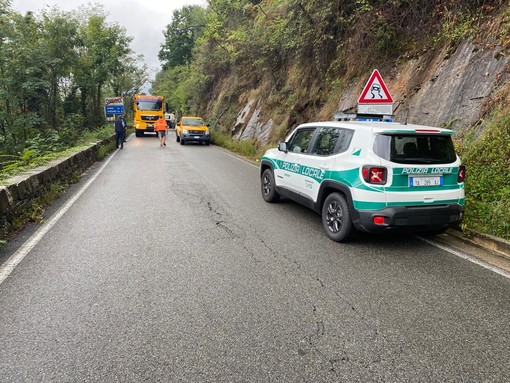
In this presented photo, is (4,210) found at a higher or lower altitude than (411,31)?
lower

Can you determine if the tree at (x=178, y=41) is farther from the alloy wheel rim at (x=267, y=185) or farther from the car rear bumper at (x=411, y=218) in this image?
the car rear bumper at (x=411, y=218)

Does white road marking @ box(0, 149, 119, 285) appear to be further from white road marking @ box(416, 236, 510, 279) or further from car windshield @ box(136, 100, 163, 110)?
car windshield @ box(136, 100, 163, 110)

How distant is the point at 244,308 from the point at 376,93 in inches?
261

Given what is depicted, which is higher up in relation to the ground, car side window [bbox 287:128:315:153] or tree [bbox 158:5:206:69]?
tree [bbox 158:5:206:69]

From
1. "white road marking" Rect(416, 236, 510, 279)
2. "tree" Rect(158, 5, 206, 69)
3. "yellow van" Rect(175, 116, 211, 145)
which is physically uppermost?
"tree" Rect(158, 5, 206, 69)

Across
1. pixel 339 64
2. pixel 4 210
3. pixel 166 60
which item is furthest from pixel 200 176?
pixel 166 60

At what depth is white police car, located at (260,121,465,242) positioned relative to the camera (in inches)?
192

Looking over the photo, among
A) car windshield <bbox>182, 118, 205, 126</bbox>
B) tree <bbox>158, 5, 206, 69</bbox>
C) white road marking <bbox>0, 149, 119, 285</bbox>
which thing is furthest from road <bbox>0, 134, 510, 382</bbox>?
tree <bbox>158, 5, 206, 69</bbox>

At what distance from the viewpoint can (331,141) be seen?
19.3 feet

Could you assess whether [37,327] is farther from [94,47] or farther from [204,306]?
[94,47]

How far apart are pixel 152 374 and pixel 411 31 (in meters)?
12.2

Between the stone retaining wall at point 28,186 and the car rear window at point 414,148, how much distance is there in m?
5.42

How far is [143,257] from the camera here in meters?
4.74

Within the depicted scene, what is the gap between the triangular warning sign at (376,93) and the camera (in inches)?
334
